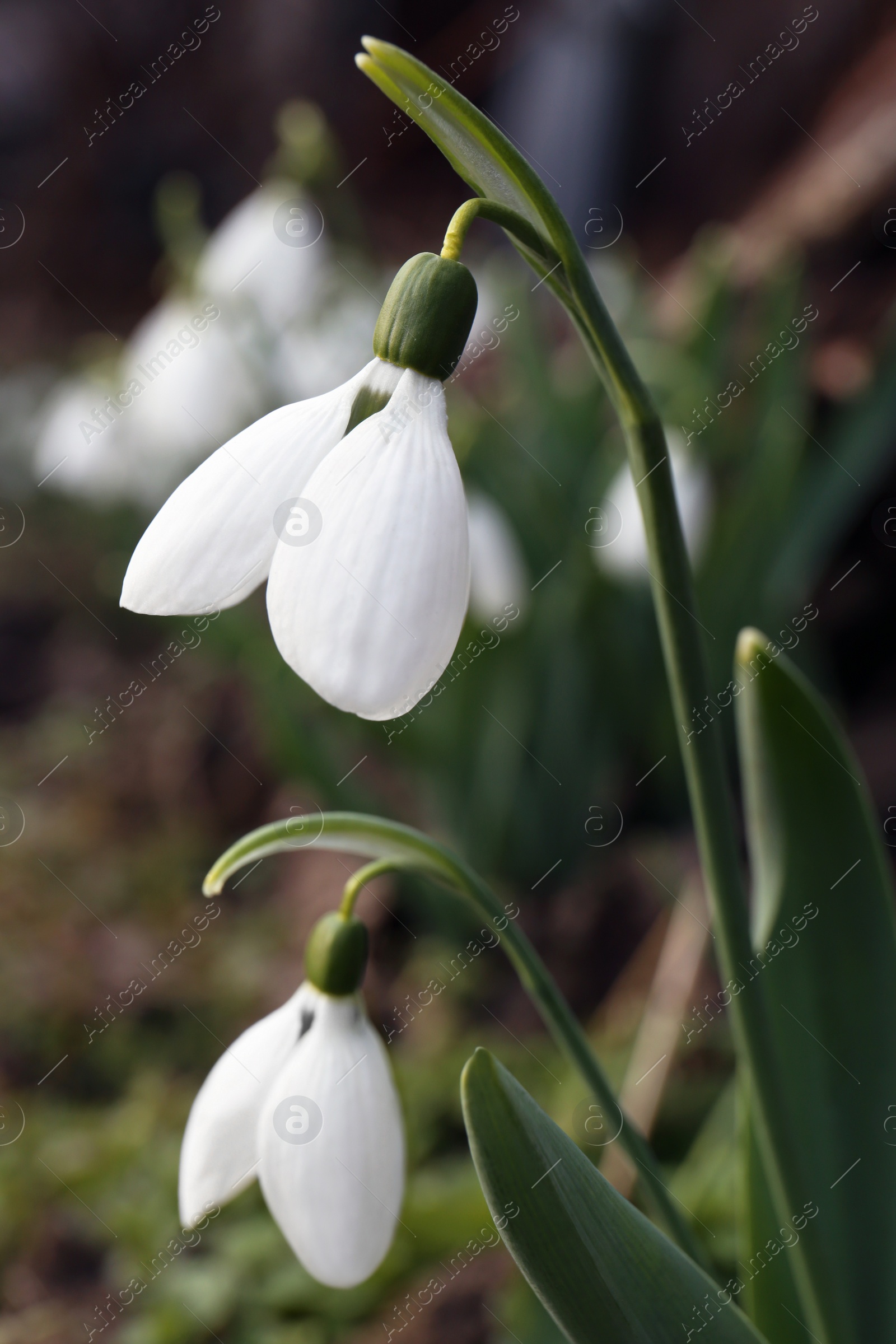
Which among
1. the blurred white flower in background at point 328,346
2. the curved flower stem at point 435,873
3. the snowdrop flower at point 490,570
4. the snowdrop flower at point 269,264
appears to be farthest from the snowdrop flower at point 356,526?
the snowdrop flower at point 269,264

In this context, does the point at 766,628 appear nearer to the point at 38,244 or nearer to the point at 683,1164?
the point at 683,1164

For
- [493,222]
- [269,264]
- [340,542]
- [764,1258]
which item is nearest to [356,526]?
[340,542]

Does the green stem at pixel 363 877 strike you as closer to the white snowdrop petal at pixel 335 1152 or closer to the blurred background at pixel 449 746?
the white snowdrop petal at pixel 335 1152

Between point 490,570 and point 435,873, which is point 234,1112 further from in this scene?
point 490,570

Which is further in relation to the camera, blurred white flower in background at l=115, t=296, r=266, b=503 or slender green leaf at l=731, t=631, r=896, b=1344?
blurred white flower in background at l=115, t=296, r=266, b=503

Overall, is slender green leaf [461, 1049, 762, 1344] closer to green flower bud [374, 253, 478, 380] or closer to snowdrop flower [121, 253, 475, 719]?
snowdrop flower [121, 253, 475, 719]

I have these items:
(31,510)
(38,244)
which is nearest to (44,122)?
(38,244)

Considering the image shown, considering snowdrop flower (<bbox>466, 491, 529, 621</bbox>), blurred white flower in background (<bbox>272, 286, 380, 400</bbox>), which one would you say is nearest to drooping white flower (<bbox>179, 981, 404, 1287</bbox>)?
snowdrop flower (<bbox>466, 491, 529, 621</bbox>)
